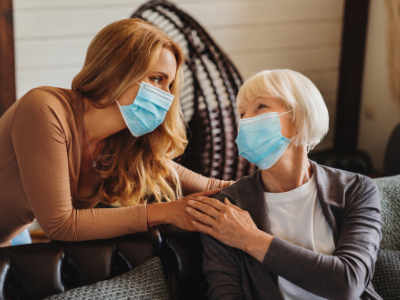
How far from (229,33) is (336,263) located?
2.18 metres

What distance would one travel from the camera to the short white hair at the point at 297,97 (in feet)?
4.06

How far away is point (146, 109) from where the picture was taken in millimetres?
1379

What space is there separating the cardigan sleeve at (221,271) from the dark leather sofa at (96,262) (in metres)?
0.10

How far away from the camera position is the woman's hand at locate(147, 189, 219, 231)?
128 centimetres

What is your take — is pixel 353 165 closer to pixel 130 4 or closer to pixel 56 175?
pixel 130 4

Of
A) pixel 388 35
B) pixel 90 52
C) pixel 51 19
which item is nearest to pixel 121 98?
pixel 90 52

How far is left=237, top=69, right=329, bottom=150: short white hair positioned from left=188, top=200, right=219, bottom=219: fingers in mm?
333

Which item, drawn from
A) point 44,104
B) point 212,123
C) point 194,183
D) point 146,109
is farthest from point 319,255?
point 212,123

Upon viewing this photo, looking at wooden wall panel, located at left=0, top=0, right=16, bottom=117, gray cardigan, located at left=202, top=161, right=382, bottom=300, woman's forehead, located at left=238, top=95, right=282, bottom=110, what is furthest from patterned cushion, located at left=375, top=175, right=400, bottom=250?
wooden wall panel, located at left=0, top=0, right=16, bottom=117

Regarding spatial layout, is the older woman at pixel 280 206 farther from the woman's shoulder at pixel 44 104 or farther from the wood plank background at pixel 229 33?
the wood plank background at pixel 229 33

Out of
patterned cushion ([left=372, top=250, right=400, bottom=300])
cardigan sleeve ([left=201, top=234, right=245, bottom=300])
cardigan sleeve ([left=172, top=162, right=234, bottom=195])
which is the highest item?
cardigan sleeve ([left=172, top=162, right=234, bottom=195])

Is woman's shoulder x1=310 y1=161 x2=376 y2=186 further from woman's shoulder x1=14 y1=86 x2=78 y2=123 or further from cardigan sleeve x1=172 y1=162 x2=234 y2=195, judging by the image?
woman's shoulder x1=14 y1=86 x2=78 y2=123

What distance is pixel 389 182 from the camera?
159cm

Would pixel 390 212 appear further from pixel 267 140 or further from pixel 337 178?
pixel 267 140
